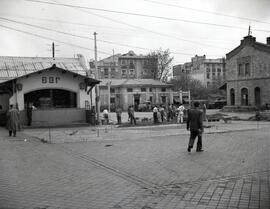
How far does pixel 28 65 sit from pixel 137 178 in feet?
88.5

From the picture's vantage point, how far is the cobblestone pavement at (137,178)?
5.91 meters

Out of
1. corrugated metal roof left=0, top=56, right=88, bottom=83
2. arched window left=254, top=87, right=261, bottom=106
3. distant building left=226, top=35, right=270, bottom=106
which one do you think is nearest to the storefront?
corrugated metal roof left=0, top=56, right=88, bottom=83

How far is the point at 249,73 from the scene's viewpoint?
45750 mm

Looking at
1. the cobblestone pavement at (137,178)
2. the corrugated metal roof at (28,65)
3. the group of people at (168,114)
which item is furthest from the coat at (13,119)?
the corrugated metal roof at (28,65)

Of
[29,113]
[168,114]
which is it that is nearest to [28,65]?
[29,113]

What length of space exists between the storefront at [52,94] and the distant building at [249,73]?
24.9 metres

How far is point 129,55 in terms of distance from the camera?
98562 millimetres

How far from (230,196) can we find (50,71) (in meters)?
22.0

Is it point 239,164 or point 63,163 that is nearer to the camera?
point 239,164

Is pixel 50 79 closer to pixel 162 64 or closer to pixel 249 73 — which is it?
pixel 249 73

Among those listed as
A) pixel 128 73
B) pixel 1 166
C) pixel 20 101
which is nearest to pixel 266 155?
pixel 1 166

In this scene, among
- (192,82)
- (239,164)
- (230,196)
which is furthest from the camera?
(192,82)

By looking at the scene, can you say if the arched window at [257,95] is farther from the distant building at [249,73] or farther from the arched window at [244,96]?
the arched window at [244,96]

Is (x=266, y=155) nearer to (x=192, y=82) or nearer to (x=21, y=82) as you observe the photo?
(x=21, y=82)
